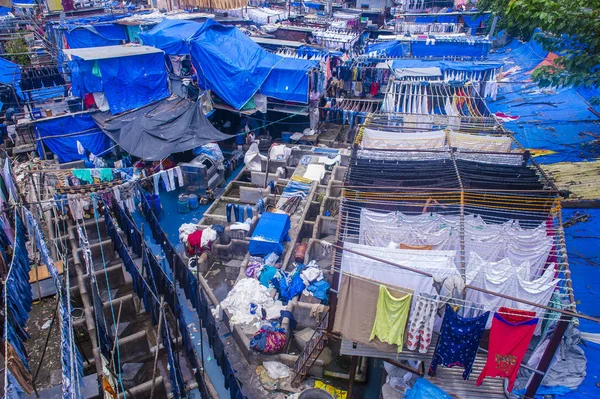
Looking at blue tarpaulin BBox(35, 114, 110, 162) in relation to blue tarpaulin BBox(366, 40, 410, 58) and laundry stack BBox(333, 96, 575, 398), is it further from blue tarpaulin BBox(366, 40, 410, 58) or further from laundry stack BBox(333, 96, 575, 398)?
blue tarpaulin BBox(366, 40, 410, 58)

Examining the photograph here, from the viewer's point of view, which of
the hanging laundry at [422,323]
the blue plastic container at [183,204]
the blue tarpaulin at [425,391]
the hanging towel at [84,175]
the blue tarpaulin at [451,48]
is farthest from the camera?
the blue tarpaulin at [451,48]

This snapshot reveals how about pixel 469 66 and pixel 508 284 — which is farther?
pixel 469 66

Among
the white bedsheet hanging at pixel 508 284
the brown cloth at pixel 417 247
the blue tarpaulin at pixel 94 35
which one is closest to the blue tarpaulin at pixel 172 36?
the blue tarpaulin at pixel 94 35

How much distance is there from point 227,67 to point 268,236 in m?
14.5

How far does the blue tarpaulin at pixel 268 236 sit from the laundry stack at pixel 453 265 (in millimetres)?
5272

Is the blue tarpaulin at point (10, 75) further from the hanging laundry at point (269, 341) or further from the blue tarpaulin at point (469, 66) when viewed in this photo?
the blue tarpaulin at point (469, 66)

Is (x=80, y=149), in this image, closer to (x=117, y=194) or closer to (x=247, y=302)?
(x=117, y=194)

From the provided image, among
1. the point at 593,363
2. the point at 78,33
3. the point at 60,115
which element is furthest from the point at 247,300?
the point at 78,33

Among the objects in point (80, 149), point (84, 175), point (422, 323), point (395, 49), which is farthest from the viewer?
point (395, 49)

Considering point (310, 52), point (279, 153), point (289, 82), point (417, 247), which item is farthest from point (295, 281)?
point (310, 52)

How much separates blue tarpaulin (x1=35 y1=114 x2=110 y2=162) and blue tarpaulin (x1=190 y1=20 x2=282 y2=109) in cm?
780

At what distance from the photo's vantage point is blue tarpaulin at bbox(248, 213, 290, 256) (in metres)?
17.4

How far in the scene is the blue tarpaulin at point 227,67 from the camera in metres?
26.9

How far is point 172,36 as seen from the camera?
28.0 metres
